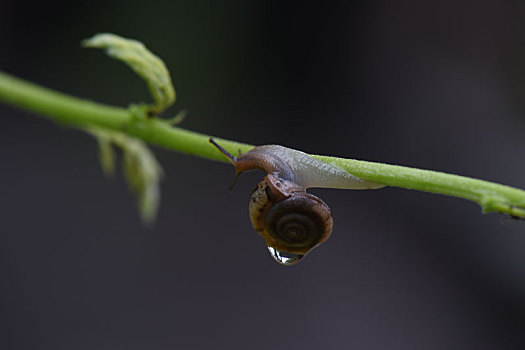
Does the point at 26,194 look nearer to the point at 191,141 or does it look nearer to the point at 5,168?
the point at 5,168

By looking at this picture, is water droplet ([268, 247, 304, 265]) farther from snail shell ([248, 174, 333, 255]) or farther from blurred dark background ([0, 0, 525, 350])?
blurred dark background ([0, 0, 525, 350])

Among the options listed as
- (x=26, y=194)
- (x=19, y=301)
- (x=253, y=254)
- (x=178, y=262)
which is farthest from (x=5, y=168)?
(x=253, y=254)

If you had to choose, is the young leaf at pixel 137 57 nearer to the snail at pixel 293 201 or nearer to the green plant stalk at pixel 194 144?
the green plant stalk at pixel 194 144

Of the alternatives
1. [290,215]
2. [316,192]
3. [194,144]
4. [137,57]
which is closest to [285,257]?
[290,215]

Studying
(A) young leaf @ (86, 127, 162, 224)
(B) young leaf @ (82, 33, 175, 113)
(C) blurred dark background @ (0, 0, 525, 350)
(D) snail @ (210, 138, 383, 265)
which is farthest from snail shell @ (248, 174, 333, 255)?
(C) blurred dark background @ (0, 0, 525, 350)

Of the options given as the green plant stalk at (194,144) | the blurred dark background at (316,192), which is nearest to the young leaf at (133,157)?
the green plant stalk at (194,144)

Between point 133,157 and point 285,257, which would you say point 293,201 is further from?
point 133,157
